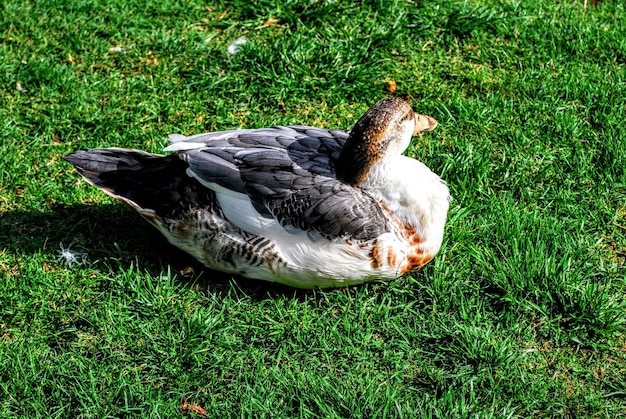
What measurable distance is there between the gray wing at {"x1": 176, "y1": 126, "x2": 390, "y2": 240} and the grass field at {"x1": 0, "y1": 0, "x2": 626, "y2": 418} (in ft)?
1.62

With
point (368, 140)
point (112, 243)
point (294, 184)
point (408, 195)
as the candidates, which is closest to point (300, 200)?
point (294, 184)

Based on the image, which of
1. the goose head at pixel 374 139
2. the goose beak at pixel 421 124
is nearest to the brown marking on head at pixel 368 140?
the goose head at pixel 374 139

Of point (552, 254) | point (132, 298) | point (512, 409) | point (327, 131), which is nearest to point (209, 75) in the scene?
point (327, 131)

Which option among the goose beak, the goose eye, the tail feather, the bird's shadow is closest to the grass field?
the bird's shadow

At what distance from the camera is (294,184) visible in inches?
153

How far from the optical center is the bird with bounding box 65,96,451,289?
Answer: 3887 millimetres

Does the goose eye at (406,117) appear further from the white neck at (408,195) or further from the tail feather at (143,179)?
the tail feather at (143,179)

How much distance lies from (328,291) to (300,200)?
61 cm

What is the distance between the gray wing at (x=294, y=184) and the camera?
388cm

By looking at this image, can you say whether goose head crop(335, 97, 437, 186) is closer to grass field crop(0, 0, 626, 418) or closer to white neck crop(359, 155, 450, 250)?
white neck crop(359, 155, 450, 250)

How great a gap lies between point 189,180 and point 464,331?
167 centimetres

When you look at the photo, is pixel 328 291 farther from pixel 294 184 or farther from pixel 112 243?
pixel 112 243

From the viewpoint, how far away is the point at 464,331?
395 cm

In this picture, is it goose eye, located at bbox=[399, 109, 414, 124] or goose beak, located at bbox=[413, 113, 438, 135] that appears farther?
goose beak, located at bbox=[413, 113, 438, 135]
